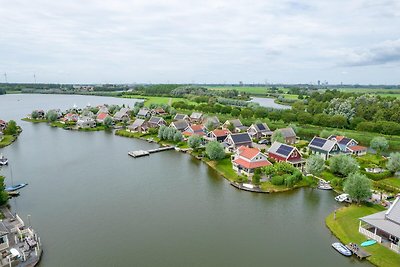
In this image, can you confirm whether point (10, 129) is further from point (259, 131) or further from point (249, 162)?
point (249, 162)

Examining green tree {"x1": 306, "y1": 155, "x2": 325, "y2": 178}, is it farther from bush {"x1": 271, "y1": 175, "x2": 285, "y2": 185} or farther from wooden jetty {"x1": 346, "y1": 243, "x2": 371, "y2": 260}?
wooden jetty {"x1": 346, "y1": 243, "x2": 371, "y2": 260}

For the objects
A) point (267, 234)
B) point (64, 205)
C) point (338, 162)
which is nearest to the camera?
point (267, 234)

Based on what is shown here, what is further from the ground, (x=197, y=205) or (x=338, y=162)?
(x=338, y=162)

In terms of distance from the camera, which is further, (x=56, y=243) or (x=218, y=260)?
(x=56, y=243)

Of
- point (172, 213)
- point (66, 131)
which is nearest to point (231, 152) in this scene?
point (172, 213)

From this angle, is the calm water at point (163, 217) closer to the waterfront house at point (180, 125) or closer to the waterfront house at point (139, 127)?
the waterfront house at point (180, 125)

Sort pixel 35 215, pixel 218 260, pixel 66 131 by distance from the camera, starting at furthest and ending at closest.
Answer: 1. pixel 66 131
2. pixel 35 215
3. pixel 218 260

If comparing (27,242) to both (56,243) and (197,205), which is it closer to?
(56,243)
